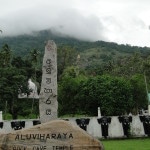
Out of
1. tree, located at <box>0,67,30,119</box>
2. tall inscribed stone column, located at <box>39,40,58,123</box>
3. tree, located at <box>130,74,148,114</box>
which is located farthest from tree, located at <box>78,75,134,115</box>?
tall inscribed stone column, located at <box>39,40,58,123</box>

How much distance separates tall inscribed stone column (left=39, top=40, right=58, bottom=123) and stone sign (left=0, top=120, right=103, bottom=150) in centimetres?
571

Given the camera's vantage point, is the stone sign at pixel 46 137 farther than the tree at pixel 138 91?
No

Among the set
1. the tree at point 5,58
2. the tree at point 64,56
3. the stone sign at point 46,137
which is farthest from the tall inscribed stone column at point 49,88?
the tree at point 64,56

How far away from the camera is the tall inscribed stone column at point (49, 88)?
43.7ft

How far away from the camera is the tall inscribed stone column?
1333cm

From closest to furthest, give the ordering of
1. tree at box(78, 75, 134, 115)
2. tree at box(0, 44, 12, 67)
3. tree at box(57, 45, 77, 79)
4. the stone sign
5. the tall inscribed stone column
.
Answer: the stone sign < the tall inscribed stone column < tree at box(78, 75, 134, 115) < tree at box(0, 44, 12, 67) < tree at box(57, 45, 77, 79)

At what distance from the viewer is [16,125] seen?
69.9ft

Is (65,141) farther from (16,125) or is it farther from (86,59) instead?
(86,59)

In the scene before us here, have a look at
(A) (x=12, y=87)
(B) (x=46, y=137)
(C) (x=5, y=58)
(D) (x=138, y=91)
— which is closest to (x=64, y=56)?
(C) (x=5, y=58)

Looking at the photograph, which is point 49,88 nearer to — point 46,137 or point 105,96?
point 46,137

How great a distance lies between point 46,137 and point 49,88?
6.02m

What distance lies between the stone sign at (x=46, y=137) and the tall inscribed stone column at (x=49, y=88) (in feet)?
18.7

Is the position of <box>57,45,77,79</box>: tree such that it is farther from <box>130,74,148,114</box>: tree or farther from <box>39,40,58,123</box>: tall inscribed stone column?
<box>39,40,58,123</box>: tall inscribed stone column

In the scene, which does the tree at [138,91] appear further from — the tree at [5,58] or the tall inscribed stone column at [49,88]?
the tall inscribed stone column at [49,88]
